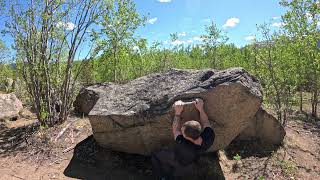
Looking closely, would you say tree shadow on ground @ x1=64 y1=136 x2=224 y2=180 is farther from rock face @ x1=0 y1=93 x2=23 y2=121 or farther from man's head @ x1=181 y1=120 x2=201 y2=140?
rock face @ x1=0 y1=93 x2=23 y2=121

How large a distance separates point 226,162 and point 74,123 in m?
4.77

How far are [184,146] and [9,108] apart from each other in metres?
10.2

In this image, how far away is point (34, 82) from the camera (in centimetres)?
1102

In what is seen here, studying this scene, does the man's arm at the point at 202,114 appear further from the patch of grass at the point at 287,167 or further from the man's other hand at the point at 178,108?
the patch of grass at the point at 287,167

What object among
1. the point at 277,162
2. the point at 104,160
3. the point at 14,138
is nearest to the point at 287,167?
the point at 277,162

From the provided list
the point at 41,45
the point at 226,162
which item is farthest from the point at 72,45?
the point at 226,162

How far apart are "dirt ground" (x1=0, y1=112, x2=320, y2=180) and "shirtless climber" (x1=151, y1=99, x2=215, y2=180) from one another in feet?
4.22

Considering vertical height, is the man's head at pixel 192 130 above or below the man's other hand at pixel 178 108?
below

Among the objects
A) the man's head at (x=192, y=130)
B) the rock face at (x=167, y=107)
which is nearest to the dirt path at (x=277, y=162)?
the rock face at (x=167, y=107)

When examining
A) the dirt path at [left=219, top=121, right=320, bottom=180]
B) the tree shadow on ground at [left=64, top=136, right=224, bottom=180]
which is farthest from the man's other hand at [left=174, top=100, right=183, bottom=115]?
the dirt path at [left=219, top=121, right=320, bottom=180]

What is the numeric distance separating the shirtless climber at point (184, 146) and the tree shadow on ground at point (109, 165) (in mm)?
1224

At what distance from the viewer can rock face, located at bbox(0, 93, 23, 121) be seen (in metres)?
14.1

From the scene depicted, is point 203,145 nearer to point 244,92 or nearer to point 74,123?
point 244,92

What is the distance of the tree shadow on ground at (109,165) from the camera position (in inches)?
325
